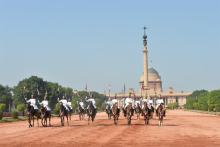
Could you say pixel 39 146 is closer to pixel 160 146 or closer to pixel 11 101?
pixel 160 146

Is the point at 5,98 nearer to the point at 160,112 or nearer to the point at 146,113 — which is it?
the point at 146,113

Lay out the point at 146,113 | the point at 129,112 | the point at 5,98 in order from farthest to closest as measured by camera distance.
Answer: the point at 5,98 → the point at 146,113 → the point at 129,112

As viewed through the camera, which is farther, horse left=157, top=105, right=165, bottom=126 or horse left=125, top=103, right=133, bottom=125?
horse left=125, top=103, right=133, bottom=125

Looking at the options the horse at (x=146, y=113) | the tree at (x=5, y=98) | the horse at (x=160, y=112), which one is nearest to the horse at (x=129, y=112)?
the horse at (x=146, y=113)

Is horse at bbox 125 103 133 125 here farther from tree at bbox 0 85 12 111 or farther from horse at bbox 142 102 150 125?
tree at bbox 0 85 12 111

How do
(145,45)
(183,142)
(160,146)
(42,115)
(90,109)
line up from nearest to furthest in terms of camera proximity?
1. (160,146)
2. (183,142)
3. (42,115)
4. (90,109)
5. (145,45)

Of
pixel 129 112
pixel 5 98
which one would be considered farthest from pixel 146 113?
pixel 5 98

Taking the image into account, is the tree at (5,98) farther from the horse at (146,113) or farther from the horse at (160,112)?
the horse at (160,112)

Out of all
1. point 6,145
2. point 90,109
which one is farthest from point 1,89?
point 6,145

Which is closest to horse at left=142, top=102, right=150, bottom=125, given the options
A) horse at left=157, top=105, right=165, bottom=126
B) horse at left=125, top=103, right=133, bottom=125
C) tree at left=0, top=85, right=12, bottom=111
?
horse at left=125, top=103, right=133, bottom=125

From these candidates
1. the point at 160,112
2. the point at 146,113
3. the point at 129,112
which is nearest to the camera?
the point at 160,112

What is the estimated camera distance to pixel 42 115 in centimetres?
4000

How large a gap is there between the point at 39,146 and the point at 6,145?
151 centimetres

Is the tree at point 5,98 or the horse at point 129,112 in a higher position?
the tree at point 5,98
